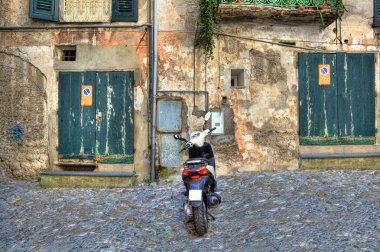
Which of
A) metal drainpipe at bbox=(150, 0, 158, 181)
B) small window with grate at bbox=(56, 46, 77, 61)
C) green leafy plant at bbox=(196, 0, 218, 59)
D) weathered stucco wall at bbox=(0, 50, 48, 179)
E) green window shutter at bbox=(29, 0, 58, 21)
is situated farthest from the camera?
small window with grate at bbox=(56, 46, 77, 61)

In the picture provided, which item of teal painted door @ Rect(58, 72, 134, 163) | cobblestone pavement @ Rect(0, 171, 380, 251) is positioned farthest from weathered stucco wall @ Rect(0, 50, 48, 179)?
cobblestone pavement @ Rect(0, 171, 380, 251)

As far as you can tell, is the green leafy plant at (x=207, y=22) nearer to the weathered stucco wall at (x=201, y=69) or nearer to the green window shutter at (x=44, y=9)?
the weathered stucco wall at (x=201, y=69)

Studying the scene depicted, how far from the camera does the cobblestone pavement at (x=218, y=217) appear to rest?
3.77m

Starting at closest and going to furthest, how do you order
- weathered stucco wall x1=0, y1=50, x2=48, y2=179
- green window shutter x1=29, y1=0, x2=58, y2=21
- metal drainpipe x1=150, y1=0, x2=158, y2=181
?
metal drainpipe x1=150, y1=0, x2=158, y2=181 < green window shutter x1=29, y1=0, x2=58, y2=21 < weathered stucco wall x1=0, y1=50, x2=48, y2=179

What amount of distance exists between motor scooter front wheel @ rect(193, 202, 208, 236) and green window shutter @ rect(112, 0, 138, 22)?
16.7 feet

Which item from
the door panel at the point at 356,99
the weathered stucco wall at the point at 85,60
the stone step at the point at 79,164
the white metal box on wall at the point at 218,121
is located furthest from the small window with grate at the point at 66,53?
the door panel at the point at 356,99

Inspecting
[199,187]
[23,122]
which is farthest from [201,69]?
[23,122]

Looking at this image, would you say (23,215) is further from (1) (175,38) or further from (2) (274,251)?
(1) (175,38)

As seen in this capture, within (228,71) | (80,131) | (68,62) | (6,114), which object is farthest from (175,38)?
(6,114)

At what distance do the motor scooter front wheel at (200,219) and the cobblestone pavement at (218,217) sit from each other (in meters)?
0.13

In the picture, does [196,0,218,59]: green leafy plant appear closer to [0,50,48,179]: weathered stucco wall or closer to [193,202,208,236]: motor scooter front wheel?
[0,50,48,179]: weathered stucco wall

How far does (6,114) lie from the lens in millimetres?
7258

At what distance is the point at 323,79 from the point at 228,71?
7.65 ft

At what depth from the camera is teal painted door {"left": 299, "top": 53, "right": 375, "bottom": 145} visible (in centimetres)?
725
